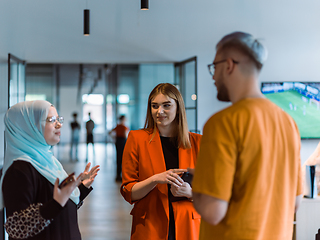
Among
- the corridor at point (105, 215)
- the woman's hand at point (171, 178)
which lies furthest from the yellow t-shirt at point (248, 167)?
the corridor at point (105, 215)

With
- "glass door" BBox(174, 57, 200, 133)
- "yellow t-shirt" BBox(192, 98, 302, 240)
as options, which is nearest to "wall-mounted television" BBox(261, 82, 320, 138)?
A: "glass door" BBox(174, 57, 200, 133)

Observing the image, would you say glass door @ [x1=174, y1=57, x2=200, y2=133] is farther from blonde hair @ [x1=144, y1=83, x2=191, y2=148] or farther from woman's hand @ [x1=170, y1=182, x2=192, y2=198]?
woman's hand @ [x1=170, y1=182, x2=192, y2=198]

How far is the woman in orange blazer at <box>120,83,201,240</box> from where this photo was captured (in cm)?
185

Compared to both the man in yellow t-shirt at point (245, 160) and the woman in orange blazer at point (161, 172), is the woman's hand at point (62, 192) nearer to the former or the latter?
the woman in orange blazer at point (161, 172)

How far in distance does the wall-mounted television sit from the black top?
538 cm

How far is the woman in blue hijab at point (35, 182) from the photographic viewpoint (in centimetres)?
143

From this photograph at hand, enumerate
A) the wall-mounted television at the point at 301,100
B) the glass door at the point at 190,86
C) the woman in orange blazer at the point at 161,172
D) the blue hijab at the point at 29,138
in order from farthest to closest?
the wall-mounted television at the point at 301,100 → the glass door at the point at 190,86 → the woman in orange blazer at the point at 161,172 → the blue hijab at the point at 29,138

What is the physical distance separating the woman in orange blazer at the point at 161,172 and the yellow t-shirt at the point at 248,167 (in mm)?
→ 670

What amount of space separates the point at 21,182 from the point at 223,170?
94cm

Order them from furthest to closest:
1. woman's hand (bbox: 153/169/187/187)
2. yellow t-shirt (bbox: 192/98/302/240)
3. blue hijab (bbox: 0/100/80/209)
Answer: woman's hand (bbox: 153/169/187/187)
blue hijab (bbox: 0/100/80/209)
yellow t-shirt (bbox: 192/98/302/240)

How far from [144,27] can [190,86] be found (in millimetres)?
1464

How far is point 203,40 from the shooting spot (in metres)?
6.30

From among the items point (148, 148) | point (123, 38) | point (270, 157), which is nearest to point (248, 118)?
point (270, 157)

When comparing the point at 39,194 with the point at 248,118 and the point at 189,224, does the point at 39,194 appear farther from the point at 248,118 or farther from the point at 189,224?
the point at 248,118
